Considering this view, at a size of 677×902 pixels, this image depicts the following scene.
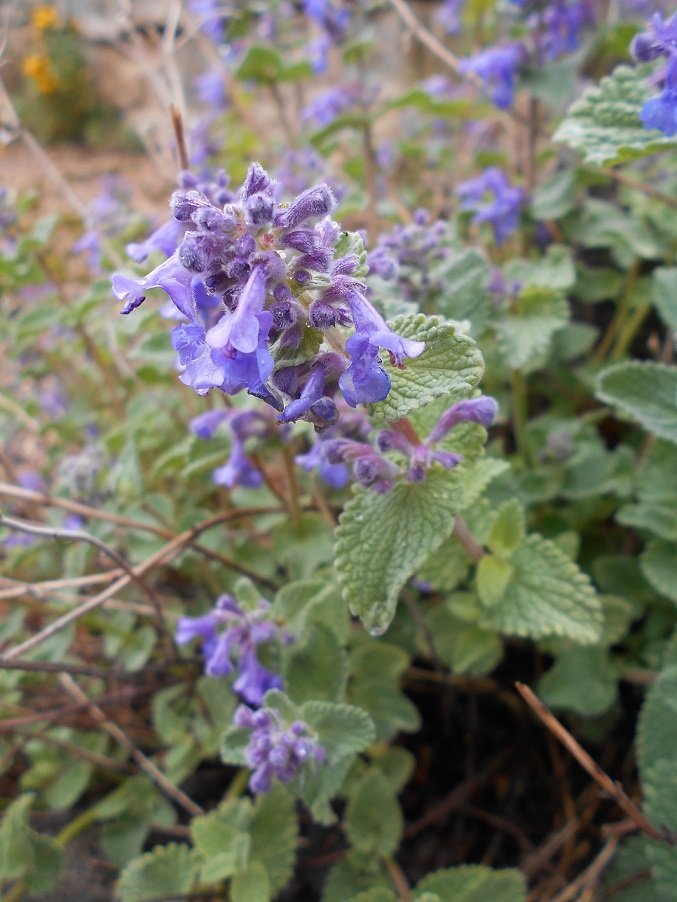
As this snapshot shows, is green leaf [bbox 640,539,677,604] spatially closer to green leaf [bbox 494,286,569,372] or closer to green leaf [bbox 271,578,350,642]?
green leaf [bbox 494,286,569,372]

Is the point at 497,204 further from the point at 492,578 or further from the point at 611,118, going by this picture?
the point at 492,578

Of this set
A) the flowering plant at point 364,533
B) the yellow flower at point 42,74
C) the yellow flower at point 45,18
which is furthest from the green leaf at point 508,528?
the yellow flower at point 45,18

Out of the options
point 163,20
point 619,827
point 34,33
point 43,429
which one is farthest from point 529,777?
point 34,33

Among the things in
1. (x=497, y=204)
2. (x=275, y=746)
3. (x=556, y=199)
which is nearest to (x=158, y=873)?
(x=275, y=746)

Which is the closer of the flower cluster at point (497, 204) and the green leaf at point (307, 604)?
the green leaf at point (307, 604)

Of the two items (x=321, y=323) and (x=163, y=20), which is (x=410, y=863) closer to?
(x=321, y=323)

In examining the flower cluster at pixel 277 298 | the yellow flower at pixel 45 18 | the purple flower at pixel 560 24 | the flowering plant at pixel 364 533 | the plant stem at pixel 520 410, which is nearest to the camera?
the flower cluster at pixel 277 298

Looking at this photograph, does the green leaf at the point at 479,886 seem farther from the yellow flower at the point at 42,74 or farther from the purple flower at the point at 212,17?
the yellow flower at the point at 42,74
